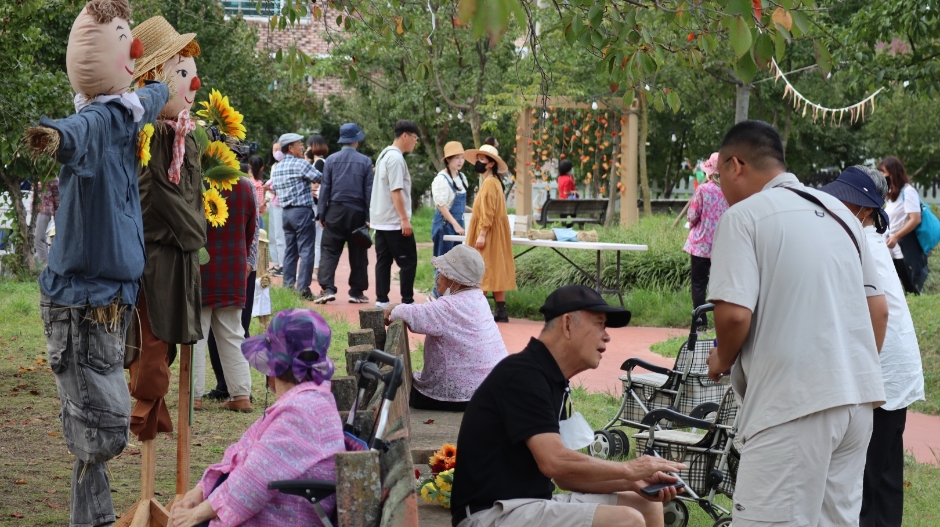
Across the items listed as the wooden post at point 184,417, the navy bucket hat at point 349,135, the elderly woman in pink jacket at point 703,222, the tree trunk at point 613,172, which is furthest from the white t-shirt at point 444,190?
the wooden post at point 184,417

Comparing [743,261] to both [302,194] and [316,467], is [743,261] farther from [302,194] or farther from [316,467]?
[302,194]

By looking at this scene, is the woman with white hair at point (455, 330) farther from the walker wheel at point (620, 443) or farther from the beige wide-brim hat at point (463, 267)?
the walker wheel at point (620, 443)

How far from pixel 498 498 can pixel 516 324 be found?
8.36 meters

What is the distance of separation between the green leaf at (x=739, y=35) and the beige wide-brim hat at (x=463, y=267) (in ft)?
8.60

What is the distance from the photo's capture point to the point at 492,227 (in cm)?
1195

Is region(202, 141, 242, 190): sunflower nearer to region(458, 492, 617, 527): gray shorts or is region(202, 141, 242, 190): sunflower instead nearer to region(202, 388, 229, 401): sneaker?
region(458, 492, 617, 527): gray shorts

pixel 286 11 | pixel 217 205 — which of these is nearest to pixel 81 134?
pixel 217 205

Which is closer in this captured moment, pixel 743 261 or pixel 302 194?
pixel 743 261

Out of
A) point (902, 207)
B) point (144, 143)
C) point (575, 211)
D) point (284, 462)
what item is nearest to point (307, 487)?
point (284, 462)

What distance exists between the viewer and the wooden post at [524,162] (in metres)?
18.5

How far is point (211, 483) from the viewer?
3.62m

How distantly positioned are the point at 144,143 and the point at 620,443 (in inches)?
146

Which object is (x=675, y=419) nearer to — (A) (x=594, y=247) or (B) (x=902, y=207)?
(A) (x=594, y=247)

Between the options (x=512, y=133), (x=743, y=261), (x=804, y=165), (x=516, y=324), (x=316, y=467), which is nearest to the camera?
(x=316, y=467)
